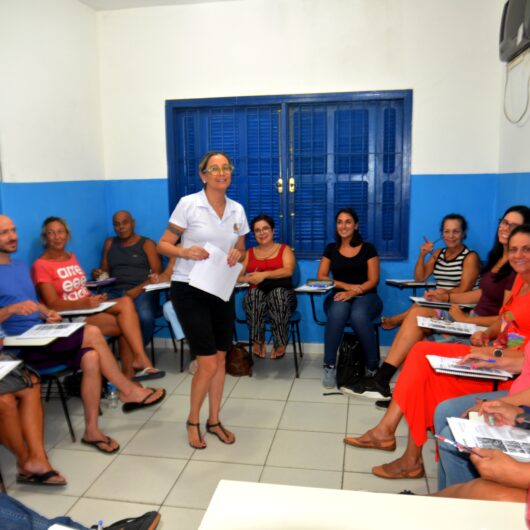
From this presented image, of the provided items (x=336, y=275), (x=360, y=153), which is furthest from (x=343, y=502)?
(x=360, y=153)

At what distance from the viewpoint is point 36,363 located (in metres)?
2.96

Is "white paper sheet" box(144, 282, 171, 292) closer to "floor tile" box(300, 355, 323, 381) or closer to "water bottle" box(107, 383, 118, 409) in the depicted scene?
"water bottle" box(107, 383, 118, 409)

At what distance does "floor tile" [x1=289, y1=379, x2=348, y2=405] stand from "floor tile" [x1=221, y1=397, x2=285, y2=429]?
0.58 ft

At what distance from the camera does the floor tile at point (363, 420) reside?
10.2ft

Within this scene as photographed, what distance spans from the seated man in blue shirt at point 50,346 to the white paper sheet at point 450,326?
1.86 m

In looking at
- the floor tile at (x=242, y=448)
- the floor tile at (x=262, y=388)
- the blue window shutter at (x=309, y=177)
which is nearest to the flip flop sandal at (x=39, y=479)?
the floor tile at (x=242, y=448)

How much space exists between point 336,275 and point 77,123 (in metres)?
2.47

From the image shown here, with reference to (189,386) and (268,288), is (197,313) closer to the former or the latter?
(189,386)

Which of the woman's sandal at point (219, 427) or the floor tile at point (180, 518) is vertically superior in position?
the woman's sandal at point (219, 427)

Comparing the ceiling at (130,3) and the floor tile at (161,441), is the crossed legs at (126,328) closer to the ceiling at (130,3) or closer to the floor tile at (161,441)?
the floor tile at (161,441)

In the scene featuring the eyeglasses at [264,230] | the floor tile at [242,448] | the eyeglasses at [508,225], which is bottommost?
the floor tile at [242,448]

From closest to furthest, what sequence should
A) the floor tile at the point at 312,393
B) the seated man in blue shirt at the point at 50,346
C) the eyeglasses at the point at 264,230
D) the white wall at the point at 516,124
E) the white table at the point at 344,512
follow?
the white table at the point at 344,512, the seated man in blue shirt at the point at 50,346, the white wall at the point at 516,124, the floor tile at the point at 312,393, the eyeglasses at the point at 264,230

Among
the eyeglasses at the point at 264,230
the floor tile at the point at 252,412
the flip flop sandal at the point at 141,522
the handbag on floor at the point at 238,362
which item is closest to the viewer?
the flip flop sandal at the point at 141,522

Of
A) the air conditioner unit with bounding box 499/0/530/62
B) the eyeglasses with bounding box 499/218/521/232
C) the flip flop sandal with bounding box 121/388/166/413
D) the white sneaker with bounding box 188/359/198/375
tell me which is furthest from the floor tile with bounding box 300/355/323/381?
the air conditioner unit with bounding box 499/0/530/62
